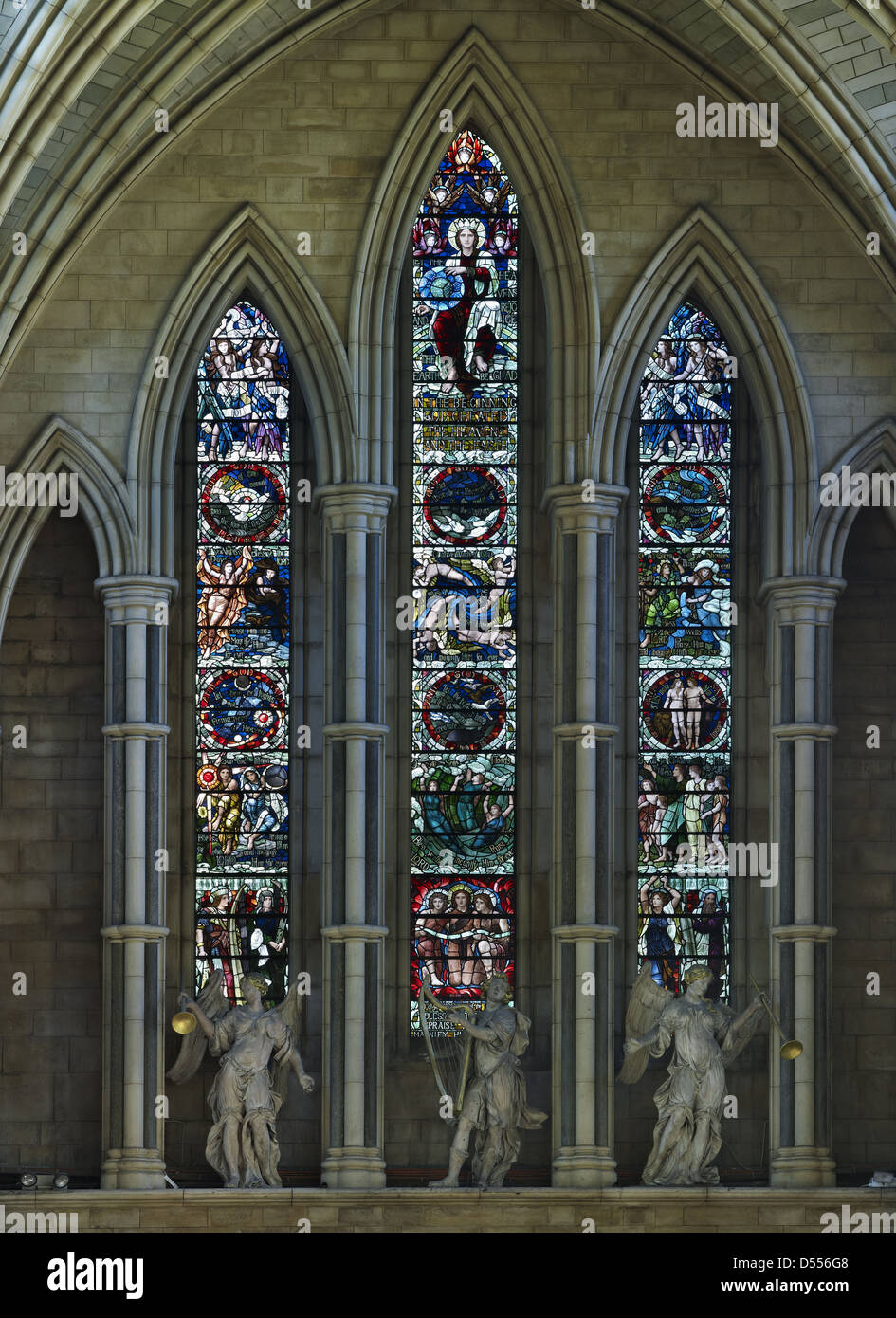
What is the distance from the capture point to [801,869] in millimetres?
23625

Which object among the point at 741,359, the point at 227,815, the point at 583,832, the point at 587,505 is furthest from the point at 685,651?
the point at 227,815

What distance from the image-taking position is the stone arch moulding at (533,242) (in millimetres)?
24125

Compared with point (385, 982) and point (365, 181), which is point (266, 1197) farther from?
point (365, 181)

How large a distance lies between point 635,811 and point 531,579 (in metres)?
1.70

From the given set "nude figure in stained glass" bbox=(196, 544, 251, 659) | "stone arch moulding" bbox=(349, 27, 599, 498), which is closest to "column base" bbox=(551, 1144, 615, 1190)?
"nude figure in stained glass" bbox=(196, 544, 251, 659)

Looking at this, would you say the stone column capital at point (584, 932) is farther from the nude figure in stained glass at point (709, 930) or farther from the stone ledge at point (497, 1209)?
the stone ledge at point (497, 1209)

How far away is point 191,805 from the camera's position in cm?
2430

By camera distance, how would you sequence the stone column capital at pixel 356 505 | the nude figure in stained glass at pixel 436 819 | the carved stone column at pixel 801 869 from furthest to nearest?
the nude figure in stained glass at pixel 436 819
the stone column capital at pixel 356 505
the carved stone column at pixel 801 869

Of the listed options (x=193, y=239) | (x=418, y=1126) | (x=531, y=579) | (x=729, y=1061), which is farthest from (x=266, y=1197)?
(x=193, y=239)

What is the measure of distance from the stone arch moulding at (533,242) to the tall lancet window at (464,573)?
0.48 metres

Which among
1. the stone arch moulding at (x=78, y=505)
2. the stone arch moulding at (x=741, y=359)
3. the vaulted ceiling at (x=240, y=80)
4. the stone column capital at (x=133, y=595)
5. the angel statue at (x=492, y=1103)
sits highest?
the vaulted ceiling at (x=240, y=80)

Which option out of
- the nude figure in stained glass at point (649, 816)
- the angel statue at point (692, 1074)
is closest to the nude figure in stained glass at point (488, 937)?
the nude figure in stained glass at point (649, 816)

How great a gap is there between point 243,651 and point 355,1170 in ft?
11.9

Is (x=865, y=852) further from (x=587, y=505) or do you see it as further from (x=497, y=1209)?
(x=497, y=1209)
